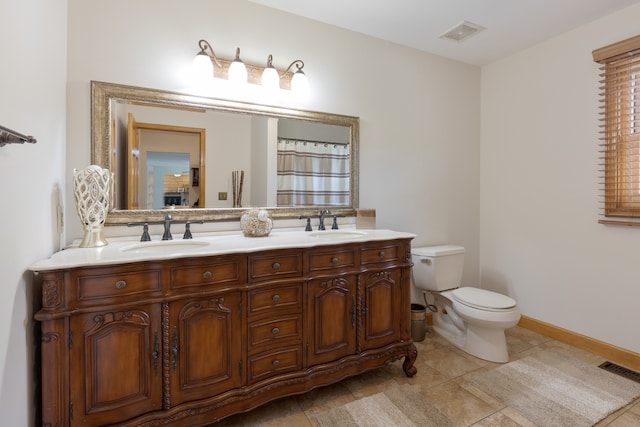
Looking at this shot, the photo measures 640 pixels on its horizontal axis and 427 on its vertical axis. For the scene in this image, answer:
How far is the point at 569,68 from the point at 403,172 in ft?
5.01

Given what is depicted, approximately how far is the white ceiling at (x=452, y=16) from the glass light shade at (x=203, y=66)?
60 centimetres

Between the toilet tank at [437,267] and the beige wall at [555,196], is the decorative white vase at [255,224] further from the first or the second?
the beige wall at [555,196]

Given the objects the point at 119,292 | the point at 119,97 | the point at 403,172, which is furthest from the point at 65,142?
the point at 403,172

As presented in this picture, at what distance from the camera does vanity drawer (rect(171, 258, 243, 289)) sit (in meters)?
1.33

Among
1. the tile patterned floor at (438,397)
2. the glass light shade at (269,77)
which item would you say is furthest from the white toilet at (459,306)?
the glass light shade at (269,77)

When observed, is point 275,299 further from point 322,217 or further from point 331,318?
point 322,217

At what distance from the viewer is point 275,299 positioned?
1.56 metres

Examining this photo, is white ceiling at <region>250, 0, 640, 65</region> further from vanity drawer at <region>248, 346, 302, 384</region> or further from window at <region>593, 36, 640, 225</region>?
vanity drawer at <region>248, 346, 302, 384</region>

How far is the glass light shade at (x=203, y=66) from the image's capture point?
1.81 meters

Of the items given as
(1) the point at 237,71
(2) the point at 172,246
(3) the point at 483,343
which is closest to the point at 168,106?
(1) the point at 237,71

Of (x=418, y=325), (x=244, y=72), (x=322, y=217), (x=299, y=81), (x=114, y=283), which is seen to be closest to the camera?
(x=114, y=283)

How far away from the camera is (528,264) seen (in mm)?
2764

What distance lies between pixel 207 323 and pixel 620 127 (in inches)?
118

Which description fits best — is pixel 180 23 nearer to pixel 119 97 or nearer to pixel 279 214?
pixel 119 97
